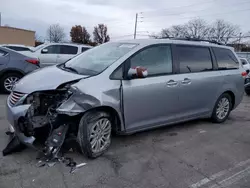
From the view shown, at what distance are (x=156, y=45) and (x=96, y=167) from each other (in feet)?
7.34

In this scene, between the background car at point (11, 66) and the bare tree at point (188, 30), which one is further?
the bare tree at point (188, 30)

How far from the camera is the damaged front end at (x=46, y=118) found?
3197mm

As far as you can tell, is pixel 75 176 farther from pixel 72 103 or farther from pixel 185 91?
pixel 185 91

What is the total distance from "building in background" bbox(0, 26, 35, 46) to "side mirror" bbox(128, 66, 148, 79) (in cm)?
3288

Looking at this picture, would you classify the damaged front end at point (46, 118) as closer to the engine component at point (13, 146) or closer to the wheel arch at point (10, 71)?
the engine component at point (13, 146)

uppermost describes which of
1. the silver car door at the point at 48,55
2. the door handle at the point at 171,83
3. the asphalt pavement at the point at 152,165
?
the silver car door at the point at 48,55

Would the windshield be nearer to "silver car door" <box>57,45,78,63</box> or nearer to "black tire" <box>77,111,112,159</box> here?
"black tire" <box>77,111,112,159</box>

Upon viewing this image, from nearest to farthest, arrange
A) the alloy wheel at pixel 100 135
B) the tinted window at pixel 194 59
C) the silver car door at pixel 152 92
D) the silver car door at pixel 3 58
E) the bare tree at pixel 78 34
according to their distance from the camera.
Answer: the alloy wheel at pixel 100 135 < the silver car door at pixel 152 92 < the tinted window at pixel 194 59 < the silver car door at pixel 3 58 < the bare tree at pixel 78 34

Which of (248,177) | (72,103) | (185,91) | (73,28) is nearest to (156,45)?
(185,91)

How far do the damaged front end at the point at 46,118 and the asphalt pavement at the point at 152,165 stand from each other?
1.04 feet

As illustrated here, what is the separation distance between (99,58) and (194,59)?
194cm

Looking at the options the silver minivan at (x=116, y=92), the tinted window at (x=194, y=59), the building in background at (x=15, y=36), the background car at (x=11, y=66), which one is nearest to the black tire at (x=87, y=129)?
the silver minivan at (x=116, y=92)

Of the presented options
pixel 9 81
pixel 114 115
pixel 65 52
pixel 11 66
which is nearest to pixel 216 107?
pixel 114 115

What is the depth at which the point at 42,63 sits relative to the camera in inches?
423
